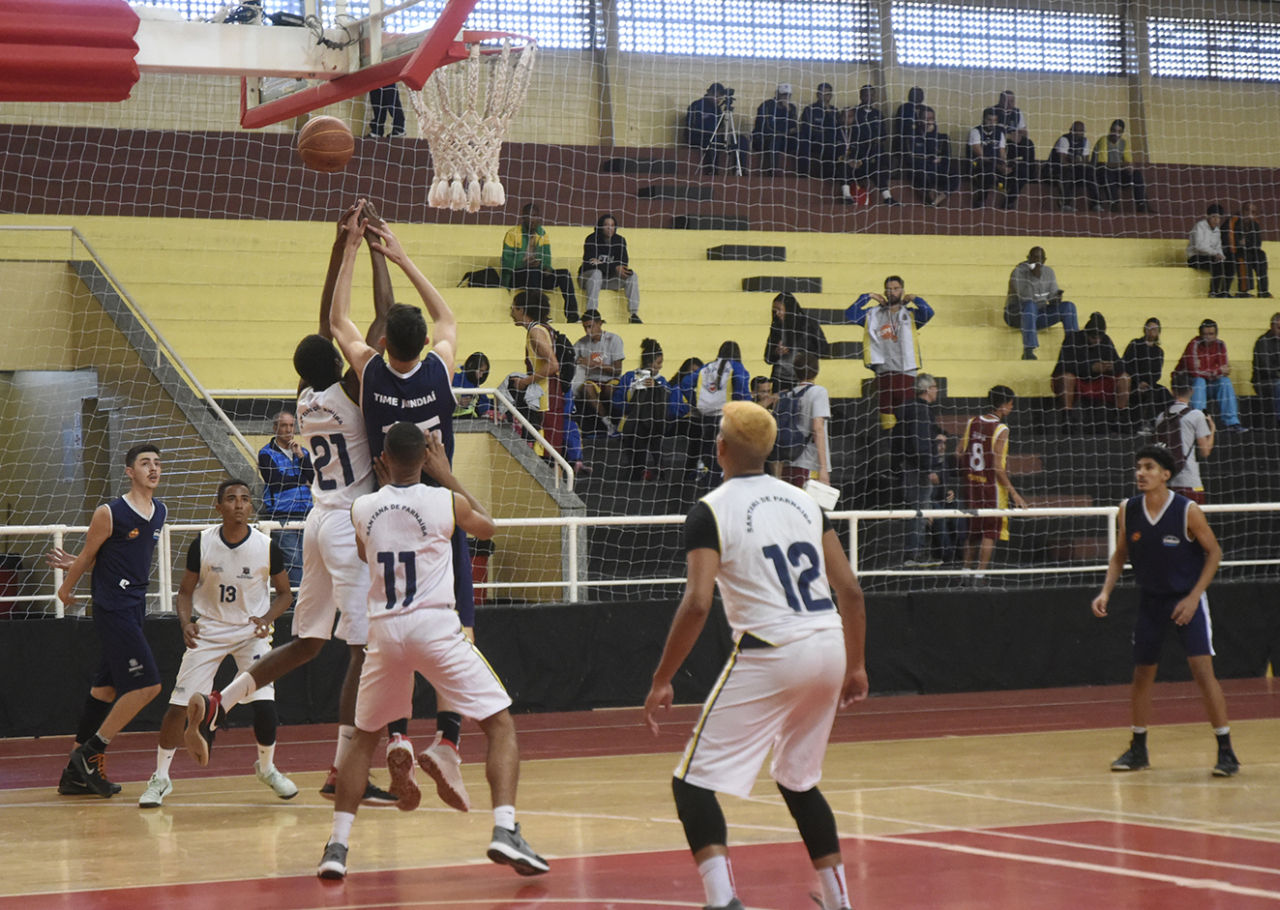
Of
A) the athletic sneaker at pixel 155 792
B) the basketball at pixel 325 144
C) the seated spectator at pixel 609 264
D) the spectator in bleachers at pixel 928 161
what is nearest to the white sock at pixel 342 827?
the athletic sneaker at pixel 155 792

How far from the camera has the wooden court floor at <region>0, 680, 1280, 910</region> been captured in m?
6.09

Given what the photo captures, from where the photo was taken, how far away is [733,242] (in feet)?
65.3

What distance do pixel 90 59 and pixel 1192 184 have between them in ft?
58.4

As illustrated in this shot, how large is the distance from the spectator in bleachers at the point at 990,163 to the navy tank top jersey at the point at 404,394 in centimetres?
1508

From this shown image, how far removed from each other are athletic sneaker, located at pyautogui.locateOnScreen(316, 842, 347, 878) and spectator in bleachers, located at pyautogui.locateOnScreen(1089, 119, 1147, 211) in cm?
1794

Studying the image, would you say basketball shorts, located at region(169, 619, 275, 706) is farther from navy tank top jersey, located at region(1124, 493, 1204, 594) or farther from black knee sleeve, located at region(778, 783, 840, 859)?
navy tank top jersey, located at region(1124, 493, 1204, 594)

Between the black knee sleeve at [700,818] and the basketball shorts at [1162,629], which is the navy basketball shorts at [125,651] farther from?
the basketball shorts at [1162,629]

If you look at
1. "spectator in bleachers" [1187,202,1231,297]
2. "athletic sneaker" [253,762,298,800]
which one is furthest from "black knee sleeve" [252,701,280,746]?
"spectator in bleachers" [1187,202,1231,297]

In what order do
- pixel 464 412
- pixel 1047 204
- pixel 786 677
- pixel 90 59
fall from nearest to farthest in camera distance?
pixel 786 677 → pixel 90 59 → pixel 464 412 → pixel 1047 204

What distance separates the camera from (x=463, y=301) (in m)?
17.7

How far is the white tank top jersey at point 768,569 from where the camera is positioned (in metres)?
5.12

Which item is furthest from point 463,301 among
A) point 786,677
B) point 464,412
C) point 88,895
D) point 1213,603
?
point 786,677

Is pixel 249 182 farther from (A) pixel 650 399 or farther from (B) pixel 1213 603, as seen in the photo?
(B) pixel 1213 603

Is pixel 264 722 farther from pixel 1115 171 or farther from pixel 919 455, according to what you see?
pixel 1115 171
